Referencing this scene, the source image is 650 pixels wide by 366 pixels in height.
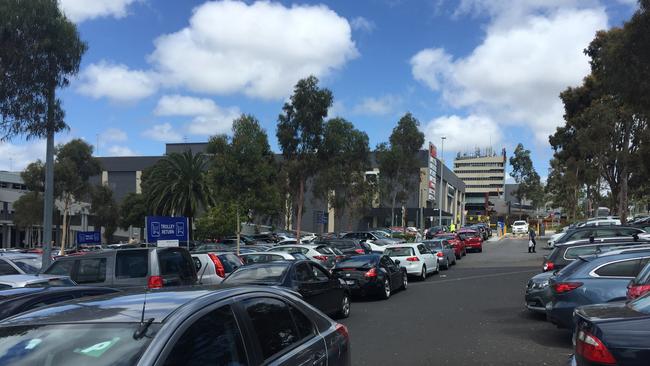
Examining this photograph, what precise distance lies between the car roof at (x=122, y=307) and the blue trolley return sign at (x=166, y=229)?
16.6 meters

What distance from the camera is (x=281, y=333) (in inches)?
157

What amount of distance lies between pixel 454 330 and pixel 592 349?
6538mm

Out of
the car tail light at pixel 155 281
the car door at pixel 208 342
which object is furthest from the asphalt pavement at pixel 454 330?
the car door at pixel 208 342

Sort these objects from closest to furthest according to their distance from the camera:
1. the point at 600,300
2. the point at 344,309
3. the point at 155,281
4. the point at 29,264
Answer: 1. the point at 600,300
2. the point at 155,281
3. the point at 344,309
4. the point at 29,264

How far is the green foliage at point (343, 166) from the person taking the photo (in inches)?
1389

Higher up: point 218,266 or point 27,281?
point 27,281

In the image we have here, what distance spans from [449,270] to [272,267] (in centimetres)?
1760

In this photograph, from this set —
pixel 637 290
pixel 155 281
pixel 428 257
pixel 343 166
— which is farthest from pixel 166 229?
pixel 343 166

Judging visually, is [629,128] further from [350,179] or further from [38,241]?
[38,241]

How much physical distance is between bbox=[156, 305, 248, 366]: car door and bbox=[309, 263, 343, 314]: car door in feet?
28.6

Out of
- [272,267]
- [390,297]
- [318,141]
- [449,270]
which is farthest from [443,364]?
[318,141]

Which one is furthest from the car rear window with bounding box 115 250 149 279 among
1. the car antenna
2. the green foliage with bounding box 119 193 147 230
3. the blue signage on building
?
the green foliage with bounding box 119 193 147 230

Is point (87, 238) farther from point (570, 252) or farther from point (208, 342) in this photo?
point (208, 342)

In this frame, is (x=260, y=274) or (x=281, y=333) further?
(x=260, y=274)
